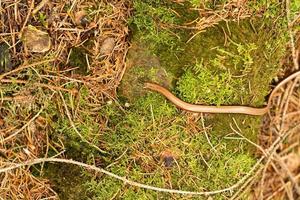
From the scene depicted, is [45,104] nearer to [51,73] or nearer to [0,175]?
[51,73]

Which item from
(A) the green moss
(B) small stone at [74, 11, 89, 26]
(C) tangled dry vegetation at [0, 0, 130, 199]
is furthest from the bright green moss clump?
(B) small stone at [74, 11, 89, 26]

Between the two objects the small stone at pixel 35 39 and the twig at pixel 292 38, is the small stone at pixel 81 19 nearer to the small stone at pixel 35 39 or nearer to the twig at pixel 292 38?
the small stone at pixel 35 39

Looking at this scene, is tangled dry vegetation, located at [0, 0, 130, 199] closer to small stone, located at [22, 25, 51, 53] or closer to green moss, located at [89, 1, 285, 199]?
small stone, located at [22, 25, 51, 53]

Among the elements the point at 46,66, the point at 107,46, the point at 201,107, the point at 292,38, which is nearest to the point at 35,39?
the point at 46,66

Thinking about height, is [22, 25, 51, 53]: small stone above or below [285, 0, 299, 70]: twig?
below

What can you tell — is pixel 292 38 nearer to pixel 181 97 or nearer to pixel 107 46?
pixel 181 97

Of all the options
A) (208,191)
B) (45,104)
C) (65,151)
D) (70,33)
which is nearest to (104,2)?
(70,33)

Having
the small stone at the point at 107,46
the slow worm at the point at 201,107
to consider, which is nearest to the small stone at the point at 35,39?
the small stone at the point at 107,46
